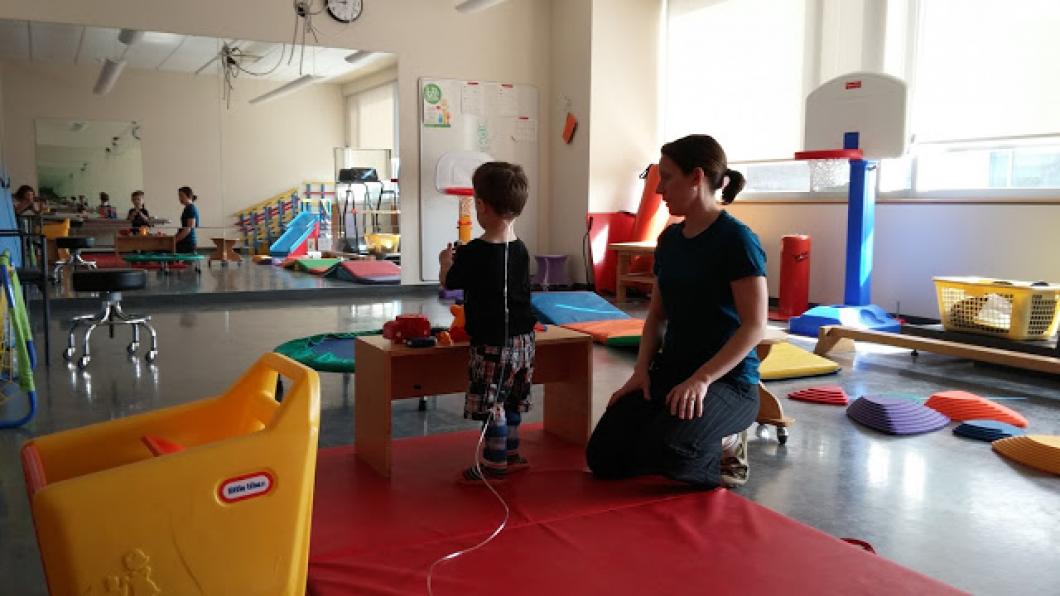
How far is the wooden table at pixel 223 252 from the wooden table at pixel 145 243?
52.8 inches

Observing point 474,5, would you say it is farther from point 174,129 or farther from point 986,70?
point 174,129

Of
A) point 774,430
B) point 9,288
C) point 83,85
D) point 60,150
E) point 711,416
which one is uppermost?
point 83,85

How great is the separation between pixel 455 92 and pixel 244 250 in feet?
17.2

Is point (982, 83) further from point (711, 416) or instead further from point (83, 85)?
point (83, 85)

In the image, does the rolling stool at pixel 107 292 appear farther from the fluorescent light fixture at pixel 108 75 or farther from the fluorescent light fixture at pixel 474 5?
the fluorescent light fixture at pixel 108 75

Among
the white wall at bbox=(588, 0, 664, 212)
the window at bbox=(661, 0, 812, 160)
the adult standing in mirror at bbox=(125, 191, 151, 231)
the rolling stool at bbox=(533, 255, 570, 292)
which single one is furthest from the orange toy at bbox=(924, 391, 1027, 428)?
the adult standing in mirror at bbox=(125, 191, 151, 231)

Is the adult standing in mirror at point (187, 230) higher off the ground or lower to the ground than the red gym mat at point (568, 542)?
higher

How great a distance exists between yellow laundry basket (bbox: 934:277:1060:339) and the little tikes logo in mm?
4548

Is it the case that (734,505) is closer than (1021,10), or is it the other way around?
(734,505)

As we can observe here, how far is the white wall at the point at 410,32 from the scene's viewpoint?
25.0ft

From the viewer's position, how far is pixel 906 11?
21.4 feet

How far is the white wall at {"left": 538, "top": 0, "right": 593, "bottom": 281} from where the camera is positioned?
8930 mm

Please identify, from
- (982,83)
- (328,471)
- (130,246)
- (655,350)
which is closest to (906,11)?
(982,83)

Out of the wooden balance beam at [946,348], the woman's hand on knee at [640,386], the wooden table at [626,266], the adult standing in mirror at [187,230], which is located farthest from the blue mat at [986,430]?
the adult standing in mirror at [187,230]
